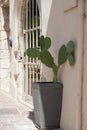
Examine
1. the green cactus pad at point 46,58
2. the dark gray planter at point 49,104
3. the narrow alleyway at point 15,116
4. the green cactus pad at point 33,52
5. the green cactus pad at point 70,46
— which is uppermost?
the green cactus pad at point 70,46

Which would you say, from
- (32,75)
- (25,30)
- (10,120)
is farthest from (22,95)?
(10,120)

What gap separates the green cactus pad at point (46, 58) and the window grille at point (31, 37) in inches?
77.7

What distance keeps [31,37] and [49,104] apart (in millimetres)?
3082

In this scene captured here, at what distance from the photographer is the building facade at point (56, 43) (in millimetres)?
5145

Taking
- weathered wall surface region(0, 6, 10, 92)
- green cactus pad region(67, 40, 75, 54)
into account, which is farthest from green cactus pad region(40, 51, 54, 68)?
weathered wall surface region(0, 6, 10, 92)

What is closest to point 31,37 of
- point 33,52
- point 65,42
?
point 33,52

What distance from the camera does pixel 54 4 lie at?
641 centimetres

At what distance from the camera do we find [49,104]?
5.92 metres

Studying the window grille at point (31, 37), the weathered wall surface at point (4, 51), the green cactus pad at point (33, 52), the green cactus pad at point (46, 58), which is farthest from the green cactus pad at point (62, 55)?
the weathered wall surface at point (4, 51)

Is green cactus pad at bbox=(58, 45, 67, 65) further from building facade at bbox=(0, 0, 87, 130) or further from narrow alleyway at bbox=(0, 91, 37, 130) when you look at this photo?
narrow alleyway at bbox=(0, 91, 37, 130)

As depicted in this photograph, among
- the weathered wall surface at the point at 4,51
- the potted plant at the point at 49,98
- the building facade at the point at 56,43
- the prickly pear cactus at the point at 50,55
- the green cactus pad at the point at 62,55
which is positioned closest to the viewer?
the building facade at the point at 56,43

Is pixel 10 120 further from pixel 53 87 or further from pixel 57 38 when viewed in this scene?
pixel 57 38

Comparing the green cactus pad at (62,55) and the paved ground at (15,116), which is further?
the paved ground at (15,116)

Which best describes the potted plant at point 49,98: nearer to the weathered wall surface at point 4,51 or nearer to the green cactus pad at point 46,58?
the green cactus pad at point 46,58
